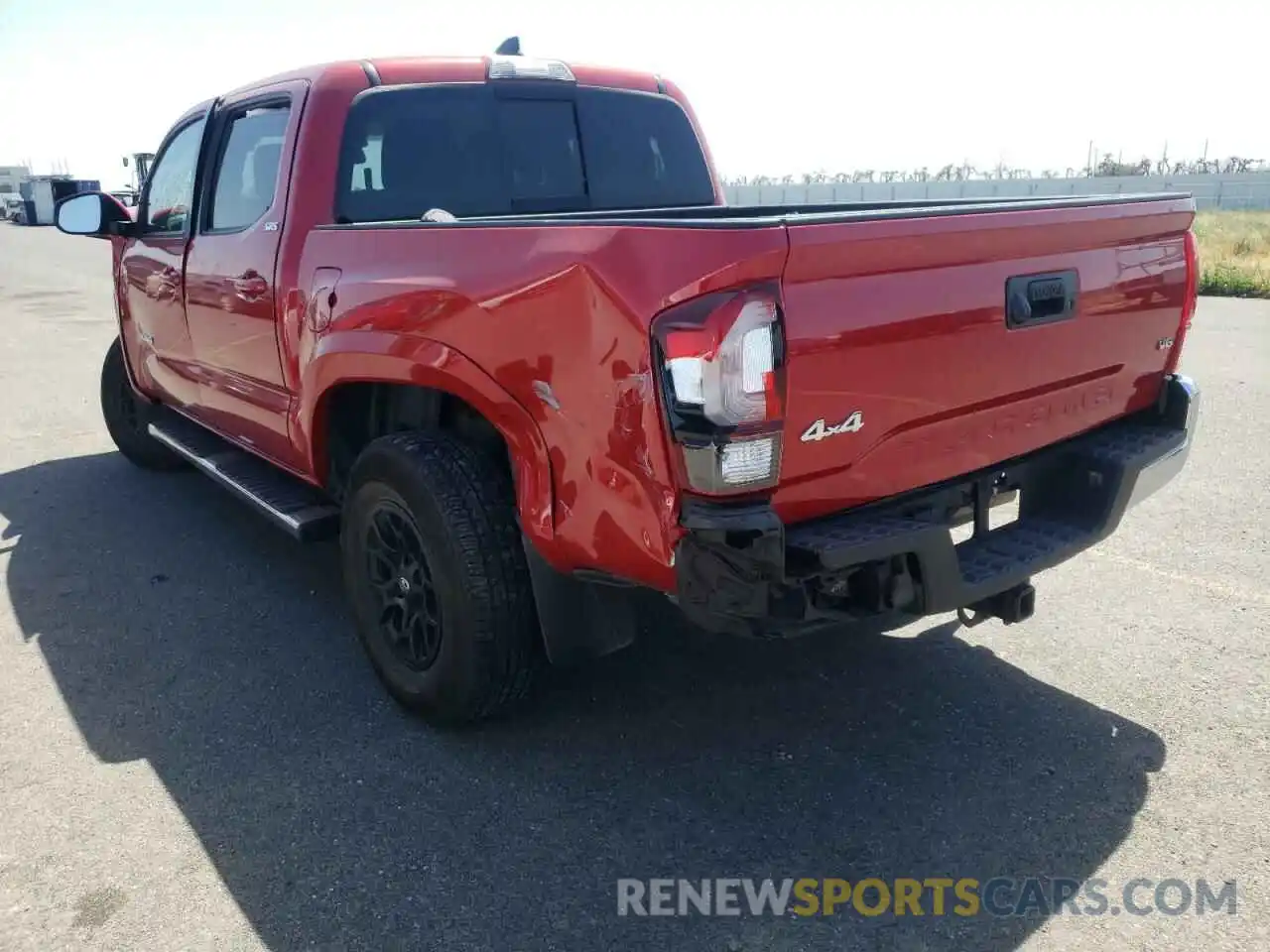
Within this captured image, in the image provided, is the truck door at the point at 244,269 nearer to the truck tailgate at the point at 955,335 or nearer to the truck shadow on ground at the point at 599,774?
the truck shadow on ground at the point at 599,774

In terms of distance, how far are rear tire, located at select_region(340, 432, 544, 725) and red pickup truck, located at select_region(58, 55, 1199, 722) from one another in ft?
0.03

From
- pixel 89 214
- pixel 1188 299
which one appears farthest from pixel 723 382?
pixel 89 214

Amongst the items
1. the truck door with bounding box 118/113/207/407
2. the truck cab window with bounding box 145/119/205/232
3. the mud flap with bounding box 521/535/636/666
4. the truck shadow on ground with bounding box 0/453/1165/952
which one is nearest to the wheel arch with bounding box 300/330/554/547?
the mud flap with bounding box 521/535/636/666

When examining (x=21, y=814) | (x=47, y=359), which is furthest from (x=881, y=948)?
(x=47, y=359)

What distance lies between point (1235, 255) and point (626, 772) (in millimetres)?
22619

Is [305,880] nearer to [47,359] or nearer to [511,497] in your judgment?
[511,497]

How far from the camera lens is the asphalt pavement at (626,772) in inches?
93.1

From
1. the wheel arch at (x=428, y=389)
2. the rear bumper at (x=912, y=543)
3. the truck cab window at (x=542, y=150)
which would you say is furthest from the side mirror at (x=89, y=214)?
the rear bumper at (x=912, y=543)

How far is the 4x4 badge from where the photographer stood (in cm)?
226

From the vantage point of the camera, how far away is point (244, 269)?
3.84 metres

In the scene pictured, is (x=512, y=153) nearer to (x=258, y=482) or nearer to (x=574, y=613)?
(x=258, y=482)

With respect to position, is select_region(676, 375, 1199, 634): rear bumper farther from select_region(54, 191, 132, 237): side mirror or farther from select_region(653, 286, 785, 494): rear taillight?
select_region(54, 191, 132, 237): side mirror

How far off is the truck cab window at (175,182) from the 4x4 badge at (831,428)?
3.44 meters

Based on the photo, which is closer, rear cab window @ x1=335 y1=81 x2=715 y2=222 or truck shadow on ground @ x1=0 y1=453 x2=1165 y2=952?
truck shadow on ground @ x1=0 y1=453 x2=1165 y2=952
